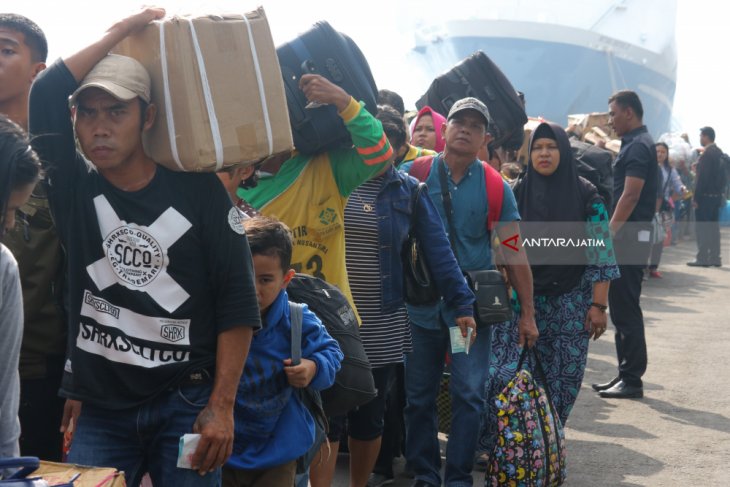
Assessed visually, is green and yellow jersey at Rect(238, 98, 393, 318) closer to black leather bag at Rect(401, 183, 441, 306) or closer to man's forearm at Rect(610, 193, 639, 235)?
black leather bag at Rect(401, 183, 441, 306)

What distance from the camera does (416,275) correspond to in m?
5.84

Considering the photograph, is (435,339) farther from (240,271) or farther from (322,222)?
(240,271)

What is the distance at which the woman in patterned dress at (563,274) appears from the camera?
714 cm

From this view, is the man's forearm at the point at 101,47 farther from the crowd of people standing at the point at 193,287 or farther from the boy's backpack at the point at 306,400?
the boy's backpack at the point at 306,400

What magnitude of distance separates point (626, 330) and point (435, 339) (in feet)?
12.0

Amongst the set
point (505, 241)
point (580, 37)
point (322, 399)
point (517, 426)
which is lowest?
point (517, 426)

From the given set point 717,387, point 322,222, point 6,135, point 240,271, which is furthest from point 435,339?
point 717,387

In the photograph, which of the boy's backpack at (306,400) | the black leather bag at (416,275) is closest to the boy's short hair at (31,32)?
the boy's backpack at (306,400)

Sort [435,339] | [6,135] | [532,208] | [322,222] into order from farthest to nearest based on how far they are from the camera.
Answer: [532,208]
[435,339]
[322,222]
[6,135]

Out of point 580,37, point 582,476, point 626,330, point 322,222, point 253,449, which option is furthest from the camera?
point 580,37

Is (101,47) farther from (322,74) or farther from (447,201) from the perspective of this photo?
(447,201)

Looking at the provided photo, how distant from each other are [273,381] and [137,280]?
2.52 feet

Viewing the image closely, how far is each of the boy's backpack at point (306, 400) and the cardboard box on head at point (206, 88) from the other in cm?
72

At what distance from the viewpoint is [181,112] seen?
328 cm
